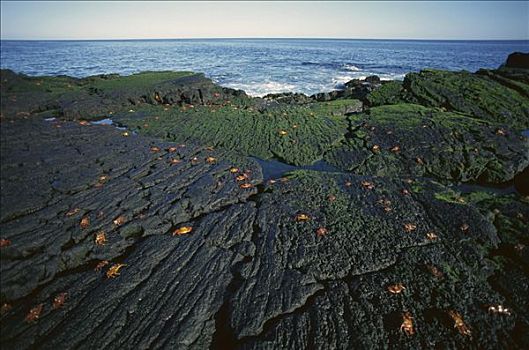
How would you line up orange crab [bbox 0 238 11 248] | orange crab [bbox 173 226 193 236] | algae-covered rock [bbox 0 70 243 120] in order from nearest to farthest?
orange crab [bbox 0 238 11 248] → orange crab [bbox 173 226 193 236] → algae-covered rock [bbox 0 70 243 120]

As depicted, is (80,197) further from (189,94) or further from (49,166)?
(189,94)

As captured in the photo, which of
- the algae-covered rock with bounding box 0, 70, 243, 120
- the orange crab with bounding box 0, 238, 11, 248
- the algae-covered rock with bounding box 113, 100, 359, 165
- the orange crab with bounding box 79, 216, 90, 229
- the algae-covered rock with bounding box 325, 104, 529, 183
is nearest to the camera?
the orange crab with bounding box 0, 238, 11, 248

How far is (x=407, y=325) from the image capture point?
177 inches

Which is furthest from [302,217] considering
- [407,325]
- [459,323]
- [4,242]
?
[4,242]

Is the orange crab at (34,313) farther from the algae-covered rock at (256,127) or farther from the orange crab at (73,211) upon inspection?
the algae-covered rock at (256,127)

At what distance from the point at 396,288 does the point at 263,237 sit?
9.35 feet

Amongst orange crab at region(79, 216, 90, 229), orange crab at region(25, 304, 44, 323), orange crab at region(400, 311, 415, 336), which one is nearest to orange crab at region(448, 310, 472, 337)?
orange crab at region(400, 311, 415, 336)

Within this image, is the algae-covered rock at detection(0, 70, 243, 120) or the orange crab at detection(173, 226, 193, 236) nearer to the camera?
the orange crab at detection(173, 226, 193, 236)

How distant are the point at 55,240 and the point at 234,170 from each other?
17.0 feet

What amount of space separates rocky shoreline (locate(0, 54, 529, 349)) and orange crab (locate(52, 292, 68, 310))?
0.03 meters

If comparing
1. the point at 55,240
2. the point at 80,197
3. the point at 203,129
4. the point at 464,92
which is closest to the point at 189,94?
the point at 203,129

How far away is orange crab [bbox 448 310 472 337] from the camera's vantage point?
174 inches

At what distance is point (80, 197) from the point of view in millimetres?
7328

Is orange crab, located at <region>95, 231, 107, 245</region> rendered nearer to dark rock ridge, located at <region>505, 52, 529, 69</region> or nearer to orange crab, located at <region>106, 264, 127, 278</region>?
orange crab, located at <region>106, 264, 127, 278</region>
